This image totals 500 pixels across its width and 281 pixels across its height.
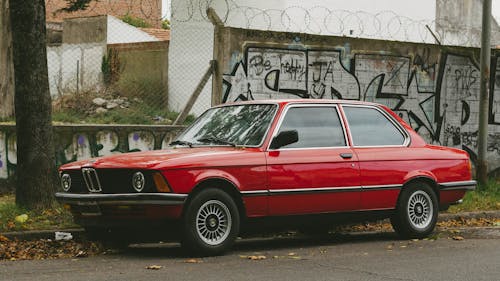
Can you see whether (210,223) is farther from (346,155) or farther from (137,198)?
(346,155)

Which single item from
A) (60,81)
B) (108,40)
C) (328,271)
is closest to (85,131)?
(328,271)

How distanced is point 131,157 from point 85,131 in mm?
4384

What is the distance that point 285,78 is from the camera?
1479cm

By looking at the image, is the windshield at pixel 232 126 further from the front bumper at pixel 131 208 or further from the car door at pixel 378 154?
the front bumper at pixel 131 208

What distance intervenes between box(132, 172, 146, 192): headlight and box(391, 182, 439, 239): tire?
10.7 ft

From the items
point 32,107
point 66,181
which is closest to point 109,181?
point 66,181

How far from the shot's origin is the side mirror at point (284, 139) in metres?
9.49

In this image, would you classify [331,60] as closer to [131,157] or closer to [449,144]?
[449,144]

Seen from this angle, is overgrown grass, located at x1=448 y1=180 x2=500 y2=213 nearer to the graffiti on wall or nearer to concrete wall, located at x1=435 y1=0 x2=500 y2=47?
the graffiti on wall

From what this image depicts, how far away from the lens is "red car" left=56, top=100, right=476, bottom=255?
8.84 m

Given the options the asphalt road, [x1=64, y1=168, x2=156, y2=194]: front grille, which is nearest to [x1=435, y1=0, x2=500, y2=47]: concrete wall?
the asphalt road

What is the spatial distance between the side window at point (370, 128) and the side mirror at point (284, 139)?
1.10 meters

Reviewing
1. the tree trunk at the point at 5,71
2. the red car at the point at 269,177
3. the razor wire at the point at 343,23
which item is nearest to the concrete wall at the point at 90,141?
the tree trunk at the point at 5,71

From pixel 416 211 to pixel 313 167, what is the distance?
5.49 ft
